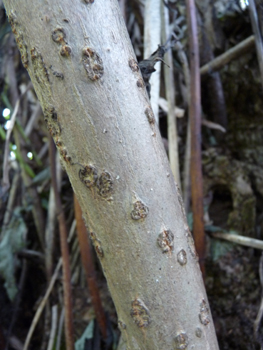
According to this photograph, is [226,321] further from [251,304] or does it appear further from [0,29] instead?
[0,29]

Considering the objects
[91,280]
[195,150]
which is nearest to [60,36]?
[195,150]

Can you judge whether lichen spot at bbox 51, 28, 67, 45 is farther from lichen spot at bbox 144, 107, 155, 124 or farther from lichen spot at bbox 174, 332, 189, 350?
lichen spot at bbox 174, 332, 189, 350

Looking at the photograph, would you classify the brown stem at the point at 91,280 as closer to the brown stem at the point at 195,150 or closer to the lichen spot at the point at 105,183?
the brown stem at the point at 195,150

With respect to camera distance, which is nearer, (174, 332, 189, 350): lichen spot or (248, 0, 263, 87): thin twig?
(174, 332, 189, 350): lichen spot

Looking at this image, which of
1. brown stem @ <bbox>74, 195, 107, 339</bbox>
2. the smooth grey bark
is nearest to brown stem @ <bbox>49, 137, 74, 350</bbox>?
brown stem @ <bbox>74, 195, 107, 339</bbox>

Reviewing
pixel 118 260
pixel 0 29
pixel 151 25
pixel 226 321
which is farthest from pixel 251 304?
pixel 0 29

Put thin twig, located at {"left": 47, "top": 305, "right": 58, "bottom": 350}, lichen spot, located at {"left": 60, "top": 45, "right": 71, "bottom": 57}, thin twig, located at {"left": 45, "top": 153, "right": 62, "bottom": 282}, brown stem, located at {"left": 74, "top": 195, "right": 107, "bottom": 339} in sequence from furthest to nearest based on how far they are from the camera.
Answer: thin twig, located at {"left": 45, "top": 153, "right": 62, "bottom": 282}, thin twig, located at {"left": 47, "top": 305, "right": 58, "bottom": 350}, brown stem, located at {"left": 74, "top": 195, "right": 107, "bottom": 339}, lichen spot, located at {"left": 60, "top": 45, "right": 71, "bottom": 57}
